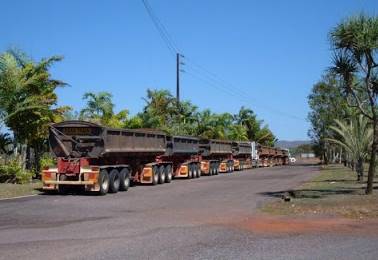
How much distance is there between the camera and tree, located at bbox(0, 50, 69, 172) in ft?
88.5

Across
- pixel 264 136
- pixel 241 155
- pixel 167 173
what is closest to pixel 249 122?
pixel 264 136

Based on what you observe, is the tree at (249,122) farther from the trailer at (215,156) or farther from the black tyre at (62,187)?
the black tyre at (62,187)

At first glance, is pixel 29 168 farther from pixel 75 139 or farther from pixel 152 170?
pixel 75 139

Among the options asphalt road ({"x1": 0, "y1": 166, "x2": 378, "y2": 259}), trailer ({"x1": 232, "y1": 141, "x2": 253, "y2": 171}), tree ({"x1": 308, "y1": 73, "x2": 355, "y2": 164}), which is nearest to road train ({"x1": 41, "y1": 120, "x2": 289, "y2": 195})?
asphalt road ({"x1": 0, "y1": 166, "x2": 378, "y2": 259})

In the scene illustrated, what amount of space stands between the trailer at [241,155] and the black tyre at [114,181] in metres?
29.5

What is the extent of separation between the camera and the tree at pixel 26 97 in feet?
88.5

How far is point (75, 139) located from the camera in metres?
23.3

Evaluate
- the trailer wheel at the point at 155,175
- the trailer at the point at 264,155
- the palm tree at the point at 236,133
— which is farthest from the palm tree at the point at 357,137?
the palm tree at the point at 236,133

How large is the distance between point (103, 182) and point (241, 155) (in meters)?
35.7

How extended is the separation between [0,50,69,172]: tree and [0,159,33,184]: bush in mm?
1958

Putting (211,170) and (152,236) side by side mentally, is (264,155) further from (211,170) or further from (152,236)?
(152,236)

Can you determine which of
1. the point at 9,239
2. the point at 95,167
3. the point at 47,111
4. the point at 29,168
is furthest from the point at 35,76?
the point at 9,239

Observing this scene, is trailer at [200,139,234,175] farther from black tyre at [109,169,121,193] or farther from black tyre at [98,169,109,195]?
black tyre at [98,169,109,195]

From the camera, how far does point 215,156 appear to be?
4759cm
